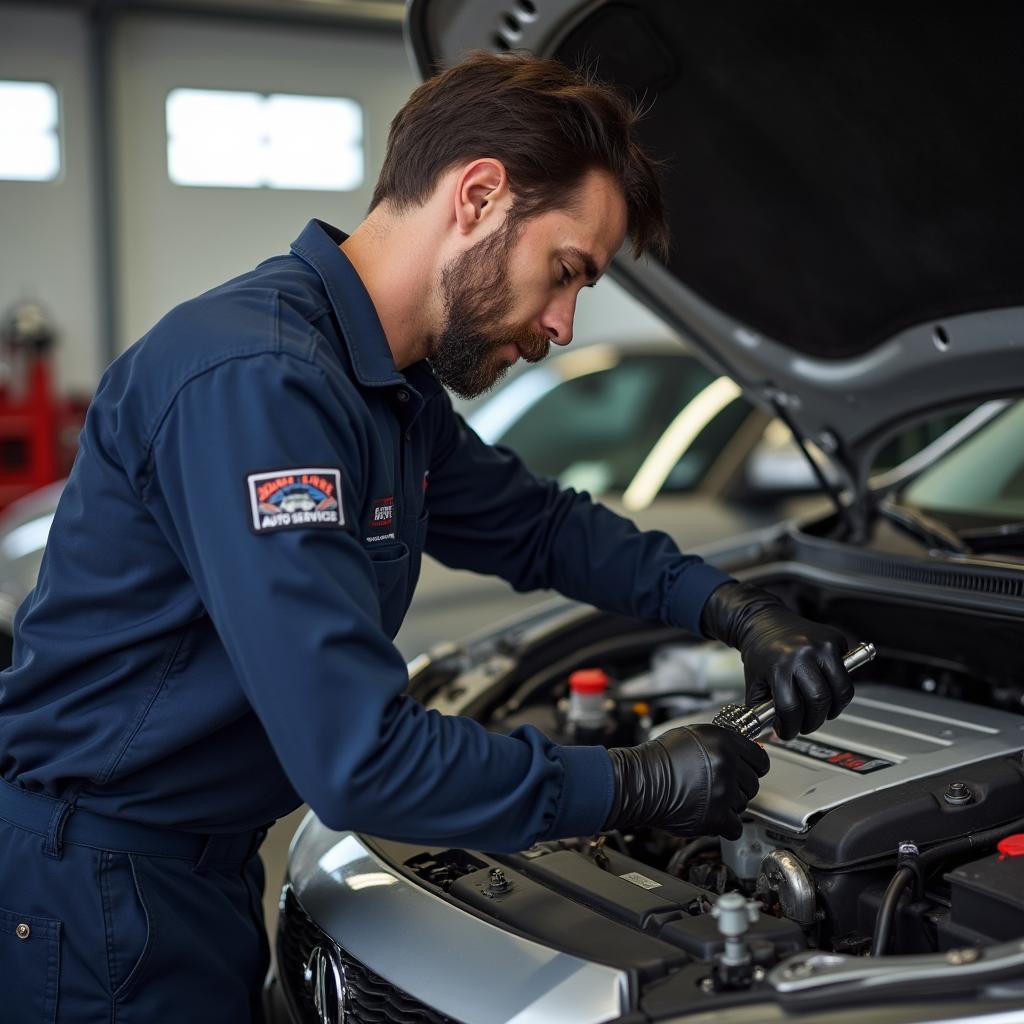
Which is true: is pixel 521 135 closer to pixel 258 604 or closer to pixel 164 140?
Answer: pixel 258 604

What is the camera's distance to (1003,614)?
5.99 feet

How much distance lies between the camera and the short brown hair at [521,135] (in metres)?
1.40

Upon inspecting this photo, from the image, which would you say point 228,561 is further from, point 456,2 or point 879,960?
point 456,2

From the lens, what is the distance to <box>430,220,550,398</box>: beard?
141 centimetres

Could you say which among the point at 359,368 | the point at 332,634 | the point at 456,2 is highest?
the point at 456,2

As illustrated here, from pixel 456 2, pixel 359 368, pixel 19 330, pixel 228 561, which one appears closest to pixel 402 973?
pixel 228 561

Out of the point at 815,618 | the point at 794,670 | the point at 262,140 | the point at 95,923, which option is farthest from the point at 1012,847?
the point at 262,140

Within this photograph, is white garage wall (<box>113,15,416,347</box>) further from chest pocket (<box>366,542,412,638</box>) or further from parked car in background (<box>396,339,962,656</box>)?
chest pocket (<box>366,542,412,638</box>)

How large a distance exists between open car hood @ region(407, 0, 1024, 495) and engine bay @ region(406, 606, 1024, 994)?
59cm

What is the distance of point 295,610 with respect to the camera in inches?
44.4

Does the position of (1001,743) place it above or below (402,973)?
above

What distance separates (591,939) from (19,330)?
7.81 metres

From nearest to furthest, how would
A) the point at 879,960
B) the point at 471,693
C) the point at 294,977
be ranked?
the point at 879,960 → the point at 294,977 → the point at 471,693

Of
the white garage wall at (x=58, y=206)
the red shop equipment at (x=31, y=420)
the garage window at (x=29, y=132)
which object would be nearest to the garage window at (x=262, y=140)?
the white garage wall at (x=58, y=206)
